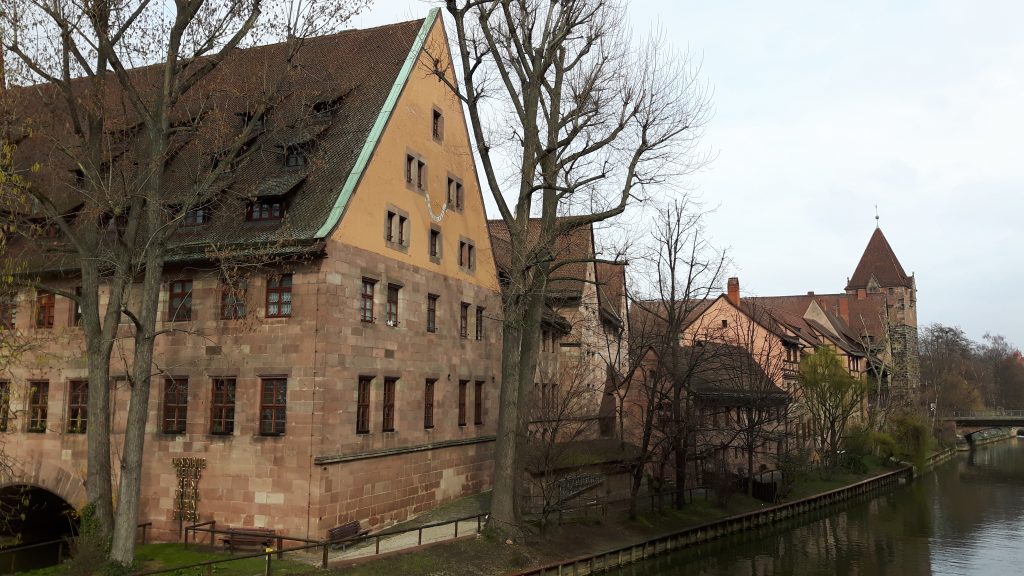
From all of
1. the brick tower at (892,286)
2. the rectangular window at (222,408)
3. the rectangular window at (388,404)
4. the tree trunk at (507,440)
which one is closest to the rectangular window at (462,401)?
the rectangular window at (388,404)

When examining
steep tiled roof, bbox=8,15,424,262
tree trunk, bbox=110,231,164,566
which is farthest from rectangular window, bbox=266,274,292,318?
tree trunk, bbox=110,231,164,566

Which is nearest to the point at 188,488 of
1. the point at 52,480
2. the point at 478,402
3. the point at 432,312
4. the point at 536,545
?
the point at 52,480

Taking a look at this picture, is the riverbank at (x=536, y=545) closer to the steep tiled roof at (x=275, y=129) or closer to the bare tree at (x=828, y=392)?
the steep tiled roof at (x=275, y=129)

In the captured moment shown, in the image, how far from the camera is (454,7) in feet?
→ 72.7

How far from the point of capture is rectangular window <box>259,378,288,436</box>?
2172 centimetres

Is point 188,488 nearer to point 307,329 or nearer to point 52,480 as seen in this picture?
point 52,480

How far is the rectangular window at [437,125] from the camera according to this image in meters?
28.0

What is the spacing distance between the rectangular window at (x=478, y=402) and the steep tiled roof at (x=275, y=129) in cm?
1046

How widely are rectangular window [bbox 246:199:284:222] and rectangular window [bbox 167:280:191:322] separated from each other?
258 centimetres

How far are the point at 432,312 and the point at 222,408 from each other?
754 cm

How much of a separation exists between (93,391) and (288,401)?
454 centimetres

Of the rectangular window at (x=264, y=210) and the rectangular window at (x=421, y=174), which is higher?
the rectangular window at (x=421, y=174)

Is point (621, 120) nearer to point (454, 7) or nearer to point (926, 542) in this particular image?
point (454, 7)

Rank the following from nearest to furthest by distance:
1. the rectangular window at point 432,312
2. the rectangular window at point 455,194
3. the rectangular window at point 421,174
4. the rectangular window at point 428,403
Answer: the rectangular window at point 428,403 < the rectangular window at point 421,174 < the rectangular window at point 432,312 < the rectangular window at point 455,194
